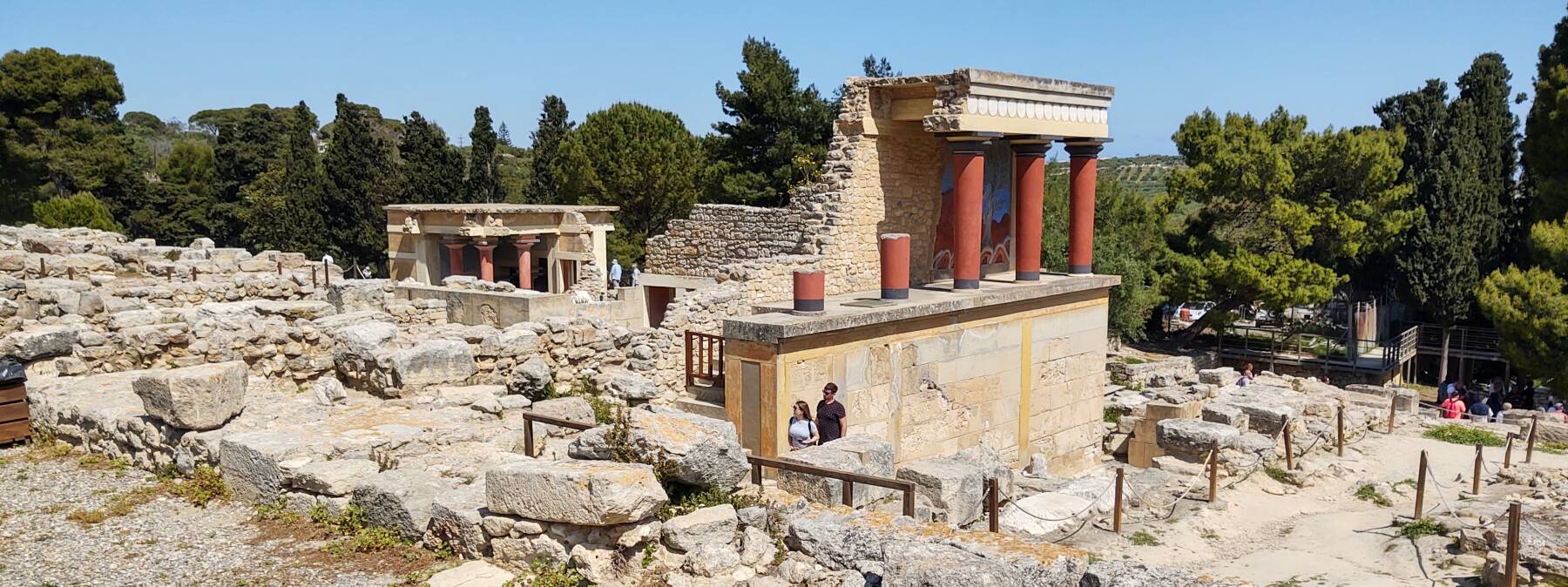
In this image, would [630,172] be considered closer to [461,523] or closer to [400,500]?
[400,500]

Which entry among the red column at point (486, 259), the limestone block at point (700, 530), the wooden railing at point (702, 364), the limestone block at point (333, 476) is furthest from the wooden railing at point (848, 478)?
the red column at point (486, 259)

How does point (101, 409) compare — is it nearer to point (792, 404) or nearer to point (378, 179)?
point (792, 404)

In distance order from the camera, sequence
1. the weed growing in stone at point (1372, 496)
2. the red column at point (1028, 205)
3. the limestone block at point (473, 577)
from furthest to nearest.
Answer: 1. the red column at point (1028, 205)
2. the weed growing in stone at point (1372, 496)
3. the limestone block at point (473, 577)

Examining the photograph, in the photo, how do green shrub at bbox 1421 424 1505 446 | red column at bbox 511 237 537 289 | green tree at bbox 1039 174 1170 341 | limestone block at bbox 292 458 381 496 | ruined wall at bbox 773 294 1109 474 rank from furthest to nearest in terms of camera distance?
green tree at bbox 1039 174 1170 341, red column at bbox 511 237 537 289, green shrub at bbox 1421 424 1505 446, ruined wall at bbox 773 294 1109 474, limestone block at bbox 292 458 381 496

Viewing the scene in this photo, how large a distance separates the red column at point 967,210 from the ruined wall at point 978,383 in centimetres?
69

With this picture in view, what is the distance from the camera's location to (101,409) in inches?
352

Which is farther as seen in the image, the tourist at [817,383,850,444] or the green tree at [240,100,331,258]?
the green tree at [240,100,331,258]

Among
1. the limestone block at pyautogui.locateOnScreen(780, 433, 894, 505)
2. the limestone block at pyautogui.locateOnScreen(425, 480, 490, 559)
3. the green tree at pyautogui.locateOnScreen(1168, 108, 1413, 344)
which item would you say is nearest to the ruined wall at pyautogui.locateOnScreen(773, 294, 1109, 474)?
the limestone block at pyautogui.locateOnScreen(780, 433, 894, 505)

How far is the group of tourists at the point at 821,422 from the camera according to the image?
9609 mm

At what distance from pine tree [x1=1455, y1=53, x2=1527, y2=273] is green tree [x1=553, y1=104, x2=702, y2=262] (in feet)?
78.4

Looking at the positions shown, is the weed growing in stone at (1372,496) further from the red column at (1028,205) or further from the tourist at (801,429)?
the tourist at (801,429)

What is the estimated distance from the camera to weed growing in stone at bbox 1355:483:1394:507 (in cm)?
1090

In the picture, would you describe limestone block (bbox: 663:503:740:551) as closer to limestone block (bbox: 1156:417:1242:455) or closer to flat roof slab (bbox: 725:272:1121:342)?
flat roof slab (bbox: 725:272:1121:342)

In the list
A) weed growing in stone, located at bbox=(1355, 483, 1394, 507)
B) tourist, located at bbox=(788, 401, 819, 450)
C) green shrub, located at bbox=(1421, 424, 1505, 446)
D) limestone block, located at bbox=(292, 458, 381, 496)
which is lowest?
green shrub, located at bbox=(1421, 424, 1505, 446)
